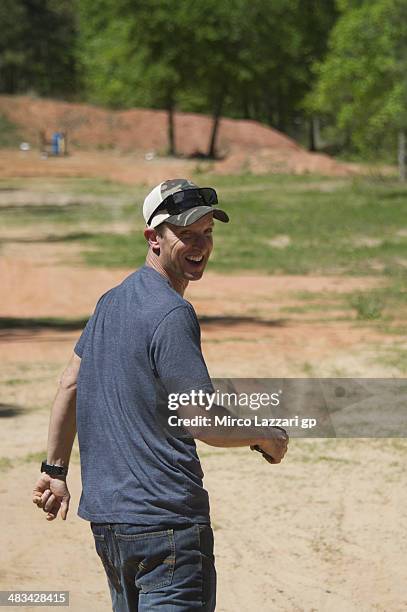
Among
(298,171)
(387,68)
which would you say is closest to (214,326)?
(387,68)

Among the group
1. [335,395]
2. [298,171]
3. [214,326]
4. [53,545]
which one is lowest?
[298,171]

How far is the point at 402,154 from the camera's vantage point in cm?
4391

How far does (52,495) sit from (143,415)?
2.01ft

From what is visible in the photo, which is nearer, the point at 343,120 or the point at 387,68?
the point at 387,68

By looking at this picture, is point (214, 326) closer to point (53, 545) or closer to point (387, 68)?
point (53, 545)

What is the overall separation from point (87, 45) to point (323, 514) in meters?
71.6

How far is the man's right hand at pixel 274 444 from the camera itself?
156 inches

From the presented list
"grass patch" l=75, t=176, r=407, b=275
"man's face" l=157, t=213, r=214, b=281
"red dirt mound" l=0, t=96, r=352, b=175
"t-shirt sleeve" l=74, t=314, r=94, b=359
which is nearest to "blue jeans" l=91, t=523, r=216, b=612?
"t-shirt sleeve" l=74, t=314, r=94, b=359

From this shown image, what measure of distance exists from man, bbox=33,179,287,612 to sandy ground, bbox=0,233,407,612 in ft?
9.61

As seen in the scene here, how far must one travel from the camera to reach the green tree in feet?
115

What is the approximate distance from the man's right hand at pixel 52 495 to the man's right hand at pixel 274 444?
735 mm

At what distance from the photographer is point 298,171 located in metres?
54.6

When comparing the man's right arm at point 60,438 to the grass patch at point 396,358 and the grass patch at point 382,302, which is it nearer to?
the grass patch at point 396,358

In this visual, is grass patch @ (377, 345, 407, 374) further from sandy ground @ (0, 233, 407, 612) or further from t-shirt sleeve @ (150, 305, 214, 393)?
t-shirt sleeve @ (150, 305, 214, 393)
